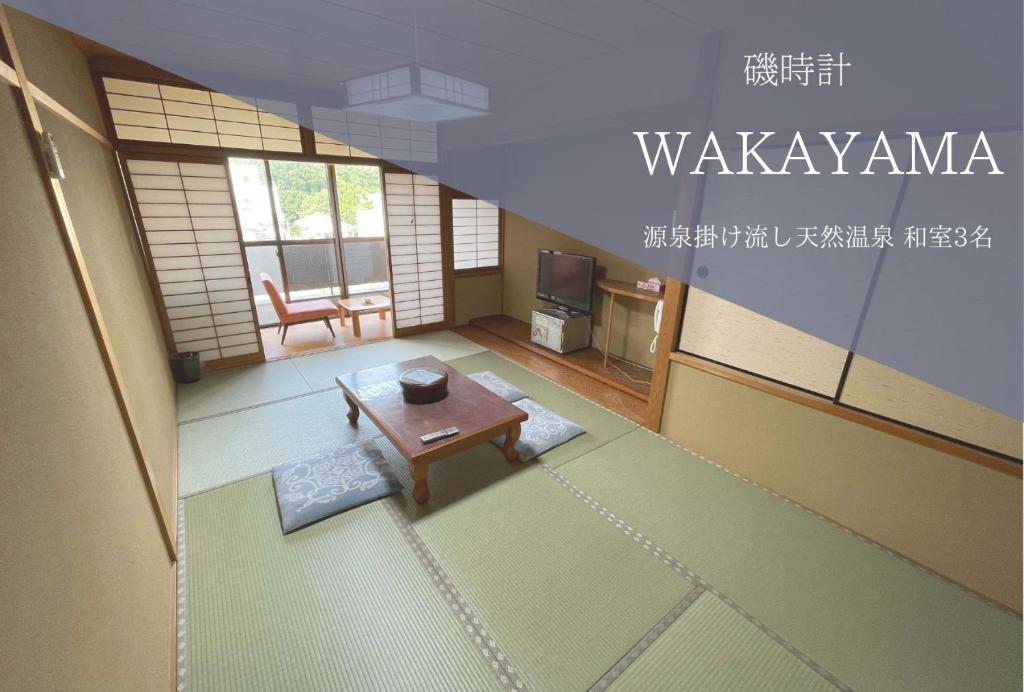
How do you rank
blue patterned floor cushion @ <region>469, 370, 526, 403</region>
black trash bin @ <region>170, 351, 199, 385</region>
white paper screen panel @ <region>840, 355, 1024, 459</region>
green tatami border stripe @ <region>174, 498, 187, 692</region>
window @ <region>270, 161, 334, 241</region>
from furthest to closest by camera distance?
window @ <region>270, 161, 334, 241</region> < black trash bin @ <region>170, 351, 199, 385</region> < blue patterned floor cushion @ <region>469, 370, 526, 403</region> < white paper screen panel @ <region>840, 355, 1024, 459</region> < green tatami border stripe @ <region>174, 498, 187, 692</region>

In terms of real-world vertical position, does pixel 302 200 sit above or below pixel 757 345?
above

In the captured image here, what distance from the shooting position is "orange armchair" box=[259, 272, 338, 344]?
4.77m

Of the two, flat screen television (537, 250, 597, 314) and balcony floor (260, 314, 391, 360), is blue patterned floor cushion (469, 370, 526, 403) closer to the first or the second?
flat screen television (537, 250, 597, 314)

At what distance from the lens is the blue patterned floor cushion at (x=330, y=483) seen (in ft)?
7.48

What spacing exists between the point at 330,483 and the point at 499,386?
170cm

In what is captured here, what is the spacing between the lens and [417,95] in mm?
1799

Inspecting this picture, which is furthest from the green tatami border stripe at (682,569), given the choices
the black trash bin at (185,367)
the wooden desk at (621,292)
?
the black trash bin at (185,367)

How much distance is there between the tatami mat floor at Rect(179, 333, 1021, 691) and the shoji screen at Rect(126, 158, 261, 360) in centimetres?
178

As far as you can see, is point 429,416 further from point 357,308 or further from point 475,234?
point 475,234

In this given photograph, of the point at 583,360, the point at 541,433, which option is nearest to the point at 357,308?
the point at 583,360

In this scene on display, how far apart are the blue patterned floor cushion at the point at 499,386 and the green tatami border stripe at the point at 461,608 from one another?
1.51 metres

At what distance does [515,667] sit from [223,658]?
1112mm

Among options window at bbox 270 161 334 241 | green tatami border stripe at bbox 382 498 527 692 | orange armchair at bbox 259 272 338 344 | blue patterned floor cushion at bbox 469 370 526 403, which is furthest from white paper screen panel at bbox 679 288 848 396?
window at bbox 270 161 334 241

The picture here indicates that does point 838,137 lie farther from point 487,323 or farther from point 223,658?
point 487,323
